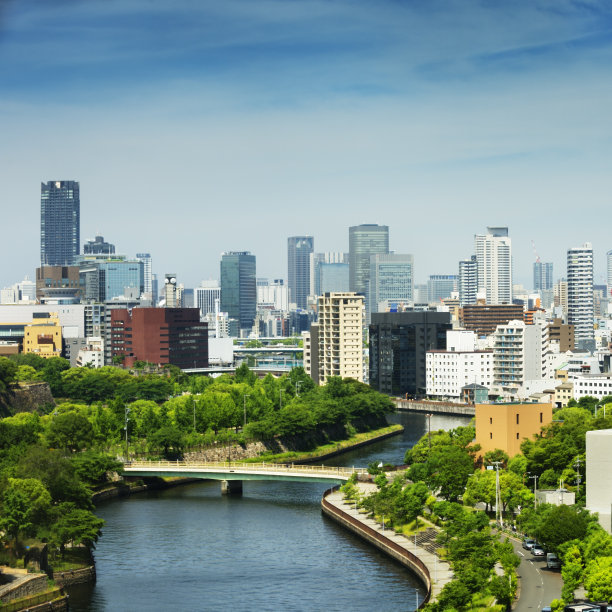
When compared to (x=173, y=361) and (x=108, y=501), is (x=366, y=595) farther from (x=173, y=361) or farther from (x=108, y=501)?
(x=173, y=361)

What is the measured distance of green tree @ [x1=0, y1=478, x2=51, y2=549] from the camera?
93.3ft

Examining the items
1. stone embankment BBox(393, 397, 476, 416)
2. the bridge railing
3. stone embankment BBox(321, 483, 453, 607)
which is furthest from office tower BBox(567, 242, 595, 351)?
stone embankment BBox(321, 483, 453, 607)

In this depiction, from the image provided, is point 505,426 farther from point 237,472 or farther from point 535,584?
point 535,584

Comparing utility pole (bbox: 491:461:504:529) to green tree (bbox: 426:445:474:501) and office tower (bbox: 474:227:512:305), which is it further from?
office tower (bbox: 474:227:512:305)

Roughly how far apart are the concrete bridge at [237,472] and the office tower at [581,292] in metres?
102

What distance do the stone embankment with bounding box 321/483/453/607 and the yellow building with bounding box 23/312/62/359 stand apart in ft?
197

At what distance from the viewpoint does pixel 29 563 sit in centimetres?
2817

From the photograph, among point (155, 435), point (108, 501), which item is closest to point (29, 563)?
point (108, 501)

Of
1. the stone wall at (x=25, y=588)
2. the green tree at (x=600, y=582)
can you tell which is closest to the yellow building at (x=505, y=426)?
the green tree at (x=600, y=582)

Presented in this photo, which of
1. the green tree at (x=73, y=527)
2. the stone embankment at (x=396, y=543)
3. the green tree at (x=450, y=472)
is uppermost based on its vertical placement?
the green tree at (x=450, y=472)

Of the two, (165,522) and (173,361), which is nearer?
(165,522)

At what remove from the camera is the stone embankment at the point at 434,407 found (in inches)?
2970

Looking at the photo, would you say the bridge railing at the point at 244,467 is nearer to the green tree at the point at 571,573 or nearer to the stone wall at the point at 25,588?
the stone wall at the point at 25,588

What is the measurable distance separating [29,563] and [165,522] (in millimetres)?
9131
